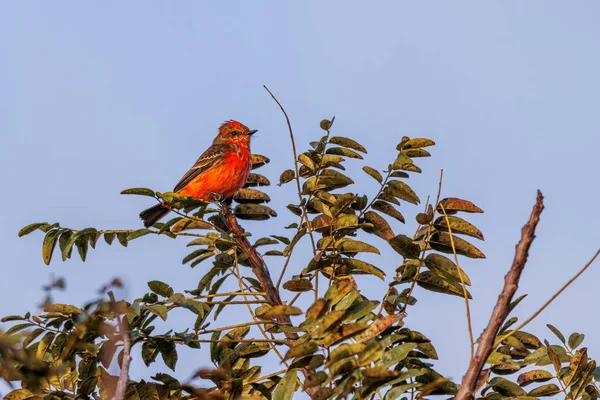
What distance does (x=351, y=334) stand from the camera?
2.88m

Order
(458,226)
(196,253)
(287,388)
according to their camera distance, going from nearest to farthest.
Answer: (287,388)
(458,226)
(196,253)

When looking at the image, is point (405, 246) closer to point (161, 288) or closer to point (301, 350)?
point (161, 288)

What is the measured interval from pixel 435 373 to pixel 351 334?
105 cm

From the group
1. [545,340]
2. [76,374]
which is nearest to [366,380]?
[545,340]

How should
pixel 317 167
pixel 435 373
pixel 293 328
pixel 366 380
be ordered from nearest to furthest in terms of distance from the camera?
pixel 366 380 → pixel 293 328 → pixel 435 373 → pixel 317 167

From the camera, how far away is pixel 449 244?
14.0 ft

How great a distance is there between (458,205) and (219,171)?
15.8 feet

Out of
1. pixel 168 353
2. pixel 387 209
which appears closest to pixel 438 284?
pixel 387 209

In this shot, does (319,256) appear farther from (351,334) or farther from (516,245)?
(516,245)

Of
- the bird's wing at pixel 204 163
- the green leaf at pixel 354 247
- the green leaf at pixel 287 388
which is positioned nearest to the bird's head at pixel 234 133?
the bird's wing at pixel 204 163

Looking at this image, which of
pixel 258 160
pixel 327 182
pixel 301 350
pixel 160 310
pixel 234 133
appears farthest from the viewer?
pixel 234 133

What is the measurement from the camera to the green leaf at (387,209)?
186 inches

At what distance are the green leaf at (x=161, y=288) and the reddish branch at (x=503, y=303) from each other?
199cm

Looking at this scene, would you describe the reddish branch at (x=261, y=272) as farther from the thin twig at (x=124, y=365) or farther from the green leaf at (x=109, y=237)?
the thin twig at (x=124, y=365)
